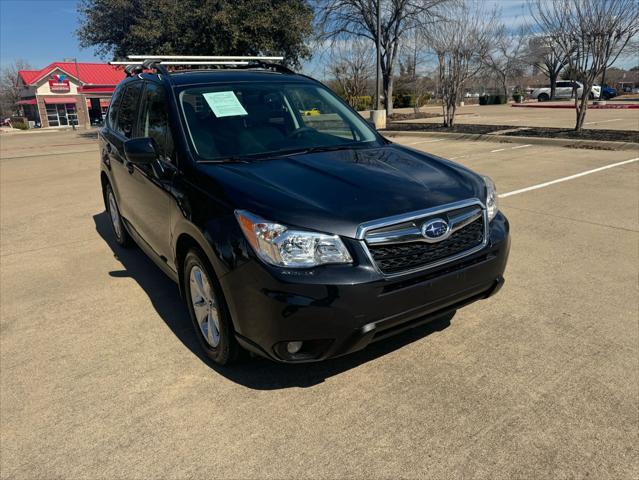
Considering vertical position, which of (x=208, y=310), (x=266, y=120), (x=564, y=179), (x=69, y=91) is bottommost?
(x=564, y=179)

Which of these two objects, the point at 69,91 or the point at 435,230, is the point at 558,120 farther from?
the point at 69,91

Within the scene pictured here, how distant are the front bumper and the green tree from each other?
1673cm

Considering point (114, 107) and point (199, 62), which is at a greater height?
point (199, 62)

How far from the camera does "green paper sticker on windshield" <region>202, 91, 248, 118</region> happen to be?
350 centimetres

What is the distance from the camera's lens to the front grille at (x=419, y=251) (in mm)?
2463

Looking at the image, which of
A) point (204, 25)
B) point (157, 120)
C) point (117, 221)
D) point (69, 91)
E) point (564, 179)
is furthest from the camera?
point (69, 91)

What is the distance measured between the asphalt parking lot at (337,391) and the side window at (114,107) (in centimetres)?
164

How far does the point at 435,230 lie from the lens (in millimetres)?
2588

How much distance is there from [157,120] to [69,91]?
5729cm

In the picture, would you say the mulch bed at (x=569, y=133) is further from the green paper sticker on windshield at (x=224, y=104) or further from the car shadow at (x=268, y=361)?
the green paper sticker on windshield at (x=224, y=104)

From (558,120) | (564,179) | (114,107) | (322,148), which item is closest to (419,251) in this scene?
(322,148)

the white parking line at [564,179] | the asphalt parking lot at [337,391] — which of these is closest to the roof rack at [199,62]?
the asphalt parking lot at [337,391]

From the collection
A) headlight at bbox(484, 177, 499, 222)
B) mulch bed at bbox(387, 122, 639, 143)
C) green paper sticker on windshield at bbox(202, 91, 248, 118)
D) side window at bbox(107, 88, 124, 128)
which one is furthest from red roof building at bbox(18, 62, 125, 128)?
headlight at bbox(484, 177, 499, 222)

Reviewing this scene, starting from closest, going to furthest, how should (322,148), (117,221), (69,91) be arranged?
(322,148) → (117,221) → (69,91)
